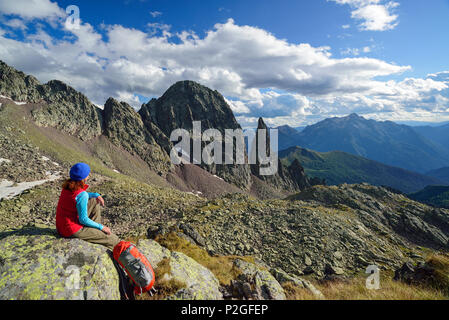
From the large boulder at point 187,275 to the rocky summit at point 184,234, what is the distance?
5 centimetres

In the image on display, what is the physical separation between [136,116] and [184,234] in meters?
128

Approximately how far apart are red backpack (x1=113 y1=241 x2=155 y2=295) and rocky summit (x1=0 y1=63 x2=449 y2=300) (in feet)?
1.35

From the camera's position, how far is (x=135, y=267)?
6.68 m

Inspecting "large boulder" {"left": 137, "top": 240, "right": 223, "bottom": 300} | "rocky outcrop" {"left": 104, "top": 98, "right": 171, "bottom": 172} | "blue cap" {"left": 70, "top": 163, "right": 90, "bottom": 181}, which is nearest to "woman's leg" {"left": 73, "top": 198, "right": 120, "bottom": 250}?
"blue cap" {"left": 70, "top": 163, "right": 90, "bottom": 181}

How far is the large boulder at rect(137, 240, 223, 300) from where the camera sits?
6.81 metres

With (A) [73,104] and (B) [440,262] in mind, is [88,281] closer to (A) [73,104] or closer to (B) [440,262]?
(B) [440,262]

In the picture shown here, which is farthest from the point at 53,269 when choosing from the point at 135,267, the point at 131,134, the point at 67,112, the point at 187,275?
the point at 131,134

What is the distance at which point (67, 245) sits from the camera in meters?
6.67

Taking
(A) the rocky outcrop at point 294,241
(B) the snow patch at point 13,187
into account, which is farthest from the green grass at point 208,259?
(B) the snow patch at point 13,187

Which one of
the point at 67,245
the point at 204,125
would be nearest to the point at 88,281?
the point at 67,245

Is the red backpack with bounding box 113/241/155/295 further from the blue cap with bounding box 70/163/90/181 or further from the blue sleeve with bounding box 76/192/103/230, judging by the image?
the blue cap with bounding box 70/163/90/181

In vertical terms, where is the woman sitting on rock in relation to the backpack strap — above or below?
above
